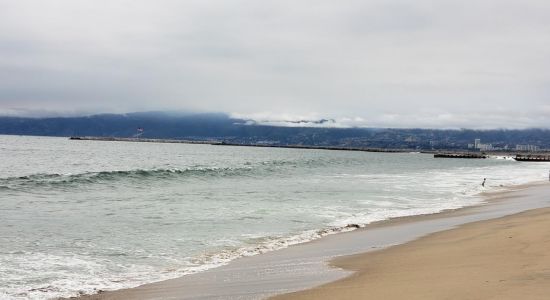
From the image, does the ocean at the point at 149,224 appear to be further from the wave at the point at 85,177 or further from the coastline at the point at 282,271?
the coastline at the point at 282,271

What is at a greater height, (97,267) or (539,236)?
(539,236)

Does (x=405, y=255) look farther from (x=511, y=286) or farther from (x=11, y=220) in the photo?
(x=11, y=220)

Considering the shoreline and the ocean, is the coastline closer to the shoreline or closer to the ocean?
the shoreline

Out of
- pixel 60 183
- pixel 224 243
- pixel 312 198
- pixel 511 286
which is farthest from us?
pixel 60 183

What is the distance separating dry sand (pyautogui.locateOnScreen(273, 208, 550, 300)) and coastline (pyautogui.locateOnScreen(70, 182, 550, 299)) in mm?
519

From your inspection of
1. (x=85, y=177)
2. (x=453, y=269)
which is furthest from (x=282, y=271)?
(x=85, y=177)

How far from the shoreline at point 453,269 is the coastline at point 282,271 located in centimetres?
47

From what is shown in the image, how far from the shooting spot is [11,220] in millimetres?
16859

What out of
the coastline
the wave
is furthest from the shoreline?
the wave

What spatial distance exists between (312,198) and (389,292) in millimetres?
19557

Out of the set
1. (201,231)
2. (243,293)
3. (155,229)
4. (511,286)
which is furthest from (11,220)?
(511,286)

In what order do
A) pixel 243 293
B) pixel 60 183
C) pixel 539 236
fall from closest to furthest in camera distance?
pixel 243 293 → pixel 539 236 → pixel 60 183

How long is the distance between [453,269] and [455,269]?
1.3 inches

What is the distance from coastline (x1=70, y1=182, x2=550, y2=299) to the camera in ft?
27.8
